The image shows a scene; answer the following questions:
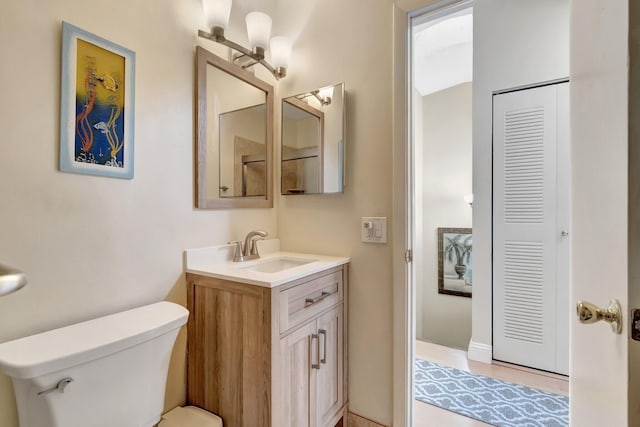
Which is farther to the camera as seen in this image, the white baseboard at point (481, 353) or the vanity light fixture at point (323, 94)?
the white baseboard at point (481, 353)

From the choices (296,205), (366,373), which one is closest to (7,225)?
(296,205)

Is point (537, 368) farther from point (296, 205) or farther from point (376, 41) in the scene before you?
point (376, 41)

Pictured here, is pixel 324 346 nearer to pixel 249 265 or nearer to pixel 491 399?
pixel 249 265

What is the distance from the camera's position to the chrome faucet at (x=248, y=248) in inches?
58.1

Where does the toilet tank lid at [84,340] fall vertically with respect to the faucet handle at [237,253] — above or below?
below

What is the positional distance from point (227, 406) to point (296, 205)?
105 cm

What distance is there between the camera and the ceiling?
2.61 m

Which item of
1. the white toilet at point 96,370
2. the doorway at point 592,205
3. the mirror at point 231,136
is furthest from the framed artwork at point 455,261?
the white toilet at point 96,370

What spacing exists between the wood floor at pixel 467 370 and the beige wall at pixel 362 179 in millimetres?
391

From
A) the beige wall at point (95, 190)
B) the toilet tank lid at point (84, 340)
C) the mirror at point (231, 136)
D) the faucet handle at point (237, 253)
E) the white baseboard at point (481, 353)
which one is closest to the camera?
the toilet tank lid at point (84, 340)

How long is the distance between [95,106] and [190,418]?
1264mm

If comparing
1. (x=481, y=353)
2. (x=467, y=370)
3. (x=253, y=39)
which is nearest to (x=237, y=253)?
(x=253, y=39)

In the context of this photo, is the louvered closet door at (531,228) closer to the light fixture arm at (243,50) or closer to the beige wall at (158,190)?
the beige wall at (158,190)

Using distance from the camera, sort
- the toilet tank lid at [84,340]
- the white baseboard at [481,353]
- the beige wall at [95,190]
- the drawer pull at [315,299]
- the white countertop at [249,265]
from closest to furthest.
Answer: the toilet tank lid at [84,340] < the beige wall at [95,190] < the white countertop at [249,265] < the drawer pull at [315,299] < the white baseboard at [481,353]
